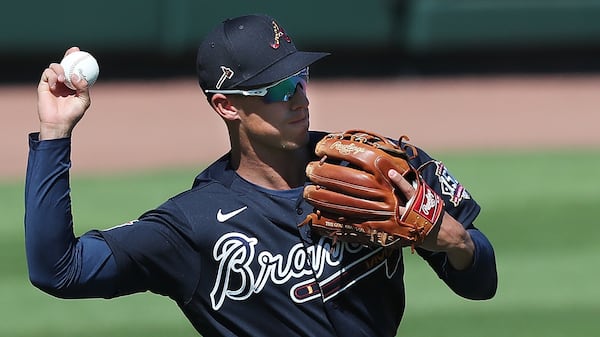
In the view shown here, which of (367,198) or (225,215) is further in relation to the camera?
(225,215)

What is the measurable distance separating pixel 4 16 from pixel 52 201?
1003cm

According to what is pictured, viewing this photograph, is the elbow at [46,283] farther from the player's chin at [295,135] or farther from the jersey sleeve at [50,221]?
the player's chin at [295,135]

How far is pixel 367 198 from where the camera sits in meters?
3.32

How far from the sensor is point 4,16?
41.9 feet

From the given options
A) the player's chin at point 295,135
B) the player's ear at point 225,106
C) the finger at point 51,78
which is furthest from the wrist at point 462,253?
the finger at point 51,78

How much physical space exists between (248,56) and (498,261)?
3.99 meters

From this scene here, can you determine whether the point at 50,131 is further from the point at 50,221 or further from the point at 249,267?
the point at 249,267

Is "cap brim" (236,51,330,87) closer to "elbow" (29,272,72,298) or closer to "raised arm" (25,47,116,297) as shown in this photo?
"raised arm" (25,47,116,297)

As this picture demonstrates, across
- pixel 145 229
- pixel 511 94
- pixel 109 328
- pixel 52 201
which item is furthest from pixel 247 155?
pixel 511 94

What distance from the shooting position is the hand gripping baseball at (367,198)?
3.29 m

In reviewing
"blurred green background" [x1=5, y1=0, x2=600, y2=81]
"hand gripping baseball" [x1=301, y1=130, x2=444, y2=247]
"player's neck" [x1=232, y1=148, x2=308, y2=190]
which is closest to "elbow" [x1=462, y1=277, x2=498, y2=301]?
"hand gripping baseball" [x1=301, y1=130, x2=444, y2=247]

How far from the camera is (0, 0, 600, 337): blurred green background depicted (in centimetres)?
641

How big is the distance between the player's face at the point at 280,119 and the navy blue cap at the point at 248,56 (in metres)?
0.07

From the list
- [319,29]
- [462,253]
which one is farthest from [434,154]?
[462,253]
